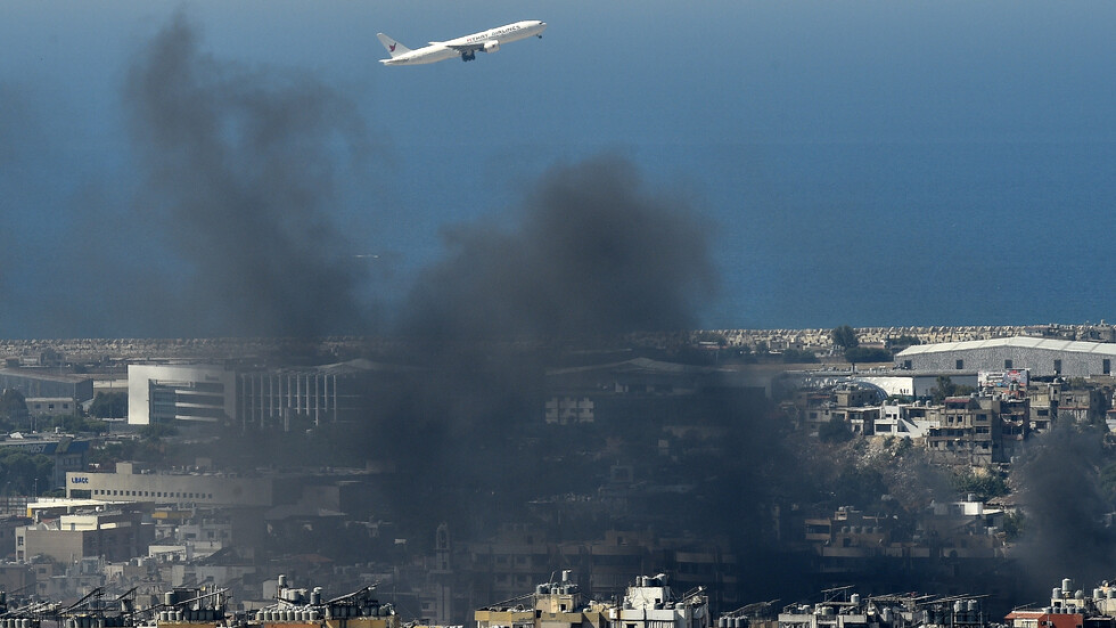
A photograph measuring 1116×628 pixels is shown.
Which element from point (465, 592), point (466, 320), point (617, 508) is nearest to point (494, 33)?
point (466, 320)

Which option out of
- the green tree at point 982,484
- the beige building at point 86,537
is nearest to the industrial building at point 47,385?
the beige building at point 86,537

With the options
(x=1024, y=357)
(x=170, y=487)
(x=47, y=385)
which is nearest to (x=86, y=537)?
(x=170, y=487)

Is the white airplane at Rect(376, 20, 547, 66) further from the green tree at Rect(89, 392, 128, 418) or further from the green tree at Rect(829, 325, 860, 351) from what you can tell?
the green tree at Rect(829, 325, 860, 351)

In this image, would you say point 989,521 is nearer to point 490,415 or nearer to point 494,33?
point 490,415

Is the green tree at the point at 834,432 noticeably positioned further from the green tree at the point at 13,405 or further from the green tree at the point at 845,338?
the green tree at the point at 845,338

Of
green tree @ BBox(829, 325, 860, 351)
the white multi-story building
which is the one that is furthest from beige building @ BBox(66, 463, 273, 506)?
green tree @ BBox(829, 325, 860, 351)

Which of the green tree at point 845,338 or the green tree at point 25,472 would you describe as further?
the green tree at point 845,338

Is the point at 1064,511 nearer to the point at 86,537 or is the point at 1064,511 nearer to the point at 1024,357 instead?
the point at 86,537
